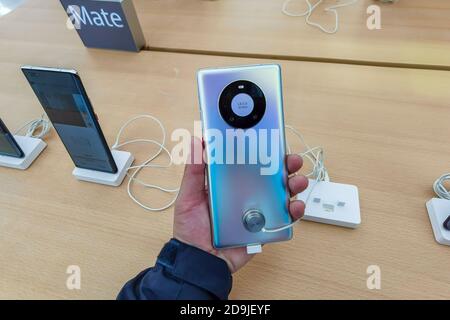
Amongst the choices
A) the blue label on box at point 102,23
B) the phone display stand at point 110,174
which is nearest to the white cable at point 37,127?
the phone display stand at point 110,174

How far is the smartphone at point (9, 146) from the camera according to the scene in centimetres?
47

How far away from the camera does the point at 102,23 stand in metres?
0.70

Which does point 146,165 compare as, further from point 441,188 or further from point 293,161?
point 441,188

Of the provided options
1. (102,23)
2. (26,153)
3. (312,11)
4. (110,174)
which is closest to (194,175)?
(110,174)

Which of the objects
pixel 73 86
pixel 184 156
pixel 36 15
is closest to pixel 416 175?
pixel 184 156

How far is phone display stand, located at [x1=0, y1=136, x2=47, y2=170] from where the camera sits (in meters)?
0.50

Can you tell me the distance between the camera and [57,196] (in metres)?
0.47

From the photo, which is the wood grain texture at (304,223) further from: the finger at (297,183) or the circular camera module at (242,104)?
the circular camera module at (242,104)

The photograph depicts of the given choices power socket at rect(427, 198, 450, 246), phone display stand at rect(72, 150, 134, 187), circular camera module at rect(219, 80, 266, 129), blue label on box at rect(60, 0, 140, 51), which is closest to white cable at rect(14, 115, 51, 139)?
phone display stand at rect(72, 150, 134, 187)

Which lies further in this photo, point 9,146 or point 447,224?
point 9,146

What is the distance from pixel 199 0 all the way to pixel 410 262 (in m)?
0.88

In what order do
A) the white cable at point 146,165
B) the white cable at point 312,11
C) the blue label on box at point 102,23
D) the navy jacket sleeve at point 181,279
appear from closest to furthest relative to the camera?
the navy jacket sleeve at point 181,279, the white cable at point 146,165, the blue label on box at point 102,23, the white cable at point 312,11

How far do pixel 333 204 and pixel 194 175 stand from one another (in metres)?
0.20

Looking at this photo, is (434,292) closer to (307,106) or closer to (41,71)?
(307,106)
